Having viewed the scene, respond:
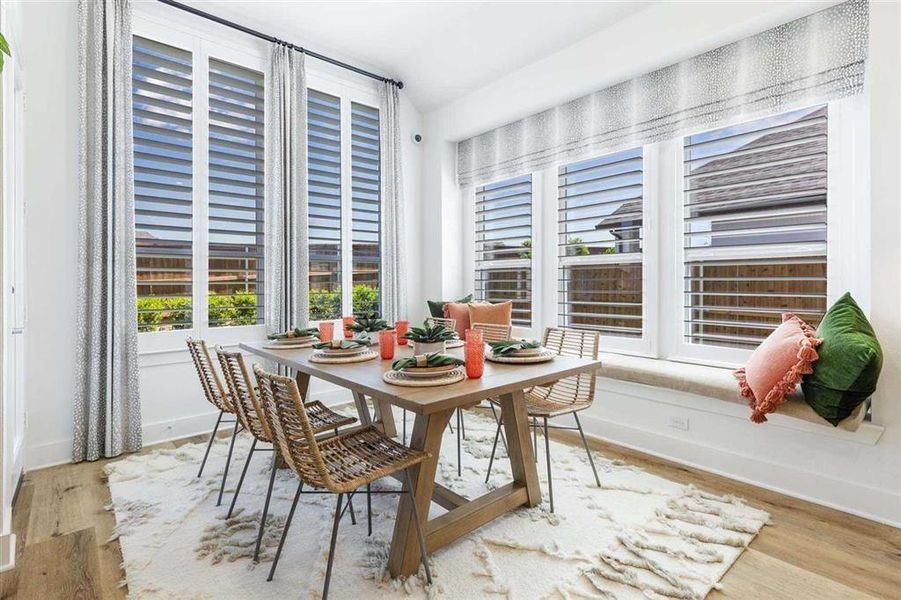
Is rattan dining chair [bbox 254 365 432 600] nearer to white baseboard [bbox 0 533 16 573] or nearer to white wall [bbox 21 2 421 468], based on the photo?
white baseboard [bbox 0 533 16 573]

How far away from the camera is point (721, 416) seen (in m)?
2.70

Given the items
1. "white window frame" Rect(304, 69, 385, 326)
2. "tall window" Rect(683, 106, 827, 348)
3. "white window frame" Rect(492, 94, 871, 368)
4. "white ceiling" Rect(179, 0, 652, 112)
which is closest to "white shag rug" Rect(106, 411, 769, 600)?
"white window frame" Rect(492, 94, 871, 368)

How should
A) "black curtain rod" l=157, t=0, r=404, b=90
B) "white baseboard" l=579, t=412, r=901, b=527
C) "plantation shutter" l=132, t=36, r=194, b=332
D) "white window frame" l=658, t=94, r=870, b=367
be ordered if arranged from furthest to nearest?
"black curtain rod" l=157, t=0, r=404, b=90 → "plantation shutter" l=132, t=36, r=194, b=332 → "white window frame" l=658, t=94, r=870, b=367 → "white baseboard" l=579, t=412, r=901, b=527

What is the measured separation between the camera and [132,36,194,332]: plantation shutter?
126 inches

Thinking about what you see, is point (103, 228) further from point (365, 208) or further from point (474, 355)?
point (474, 355)

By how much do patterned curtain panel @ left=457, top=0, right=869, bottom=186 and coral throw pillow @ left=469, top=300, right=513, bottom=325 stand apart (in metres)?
1.20

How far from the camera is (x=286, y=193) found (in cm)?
379

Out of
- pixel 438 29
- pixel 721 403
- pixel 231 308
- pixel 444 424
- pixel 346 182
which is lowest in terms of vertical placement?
pixel 721 403

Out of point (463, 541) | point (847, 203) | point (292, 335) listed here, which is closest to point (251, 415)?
point (292, 335)

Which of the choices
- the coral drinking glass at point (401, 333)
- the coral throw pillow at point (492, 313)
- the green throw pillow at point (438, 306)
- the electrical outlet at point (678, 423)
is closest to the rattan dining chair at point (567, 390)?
the electrical outlet at point (678, 423)

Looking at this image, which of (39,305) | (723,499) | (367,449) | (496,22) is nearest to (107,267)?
(39,305)

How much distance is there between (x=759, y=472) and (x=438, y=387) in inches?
77.8

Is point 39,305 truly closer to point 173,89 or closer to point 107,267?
point 107,267

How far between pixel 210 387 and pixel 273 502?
685 mm
